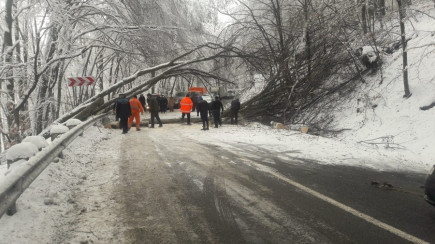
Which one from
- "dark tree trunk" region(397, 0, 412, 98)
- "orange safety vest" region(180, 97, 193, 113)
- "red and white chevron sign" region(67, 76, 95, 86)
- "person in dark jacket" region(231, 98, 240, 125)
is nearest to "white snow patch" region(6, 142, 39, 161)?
"red and white chevron sign" region(67, 76, 95, 86)

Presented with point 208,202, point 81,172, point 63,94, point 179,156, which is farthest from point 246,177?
point 63,94

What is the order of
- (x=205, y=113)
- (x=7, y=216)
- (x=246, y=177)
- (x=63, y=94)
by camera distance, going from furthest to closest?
(x=63, y=94)
(x=205, y=113)
(x=246, y=177)
(x=7, y=216)

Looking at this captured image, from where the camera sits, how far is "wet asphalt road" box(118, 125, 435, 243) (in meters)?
3.78

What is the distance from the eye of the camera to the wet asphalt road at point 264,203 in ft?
12.4

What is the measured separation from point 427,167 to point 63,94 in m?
30.5

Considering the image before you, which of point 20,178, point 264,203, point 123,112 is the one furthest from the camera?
A: point 123,112

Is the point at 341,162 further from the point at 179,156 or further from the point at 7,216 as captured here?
the point at 7,216

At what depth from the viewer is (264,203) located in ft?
15.8

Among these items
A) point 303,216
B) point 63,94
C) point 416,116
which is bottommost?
point 303,216

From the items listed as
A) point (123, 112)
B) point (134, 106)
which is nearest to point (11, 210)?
point (123, 112)

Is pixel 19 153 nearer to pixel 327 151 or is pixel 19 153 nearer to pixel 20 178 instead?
pixel 20 178

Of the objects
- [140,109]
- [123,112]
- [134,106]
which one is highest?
[134,106]

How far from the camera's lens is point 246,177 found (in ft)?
20.8

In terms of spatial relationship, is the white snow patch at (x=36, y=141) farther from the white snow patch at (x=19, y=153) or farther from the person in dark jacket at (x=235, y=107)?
the person in dark jacket at (x=235, y=107)
